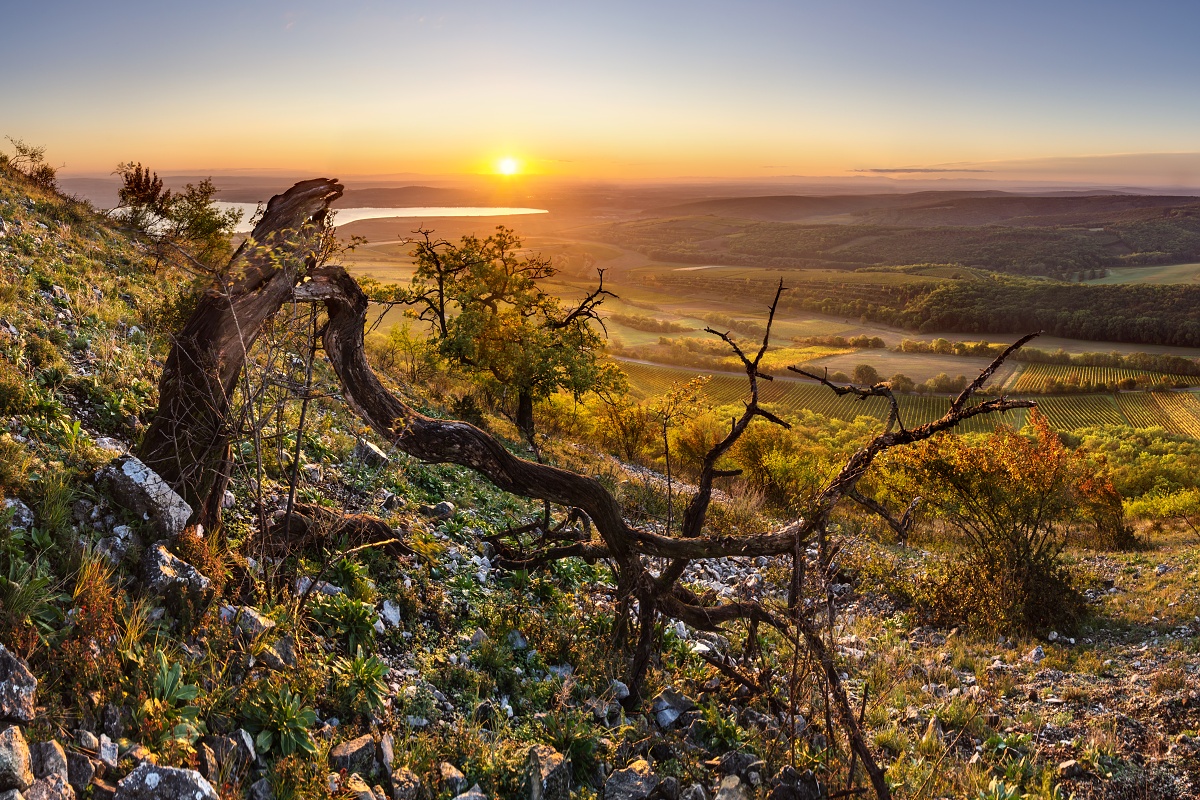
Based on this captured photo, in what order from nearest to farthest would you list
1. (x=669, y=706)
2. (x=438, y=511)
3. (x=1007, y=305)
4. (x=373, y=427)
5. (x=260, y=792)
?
(x=260, y=792)
(x=669, y=706)
(x=373, y=427)
(x=438, y=511)
(x=1007, y=305)

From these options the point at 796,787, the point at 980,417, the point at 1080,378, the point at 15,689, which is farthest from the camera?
the point at 1080,378

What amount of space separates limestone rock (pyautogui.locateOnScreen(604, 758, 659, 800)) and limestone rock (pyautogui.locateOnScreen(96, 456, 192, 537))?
11.9ft

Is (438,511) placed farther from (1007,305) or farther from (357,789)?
(1007,305)

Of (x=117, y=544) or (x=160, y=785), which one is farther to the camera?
(x=117, y=544)

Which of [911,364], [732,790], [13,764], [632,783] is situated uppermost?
[13,764]

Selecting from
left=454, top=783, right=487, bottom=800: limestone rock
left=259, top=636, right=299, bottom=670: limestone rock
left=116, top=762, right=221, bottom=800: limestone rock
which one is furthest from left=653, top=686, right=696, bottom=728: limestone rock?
left=116, top=762, right=221, bottom=800: limestone rock

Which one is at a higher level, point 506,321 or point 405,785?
point 506,321

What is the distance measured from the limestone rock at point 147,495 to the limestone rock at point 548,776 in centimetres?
310

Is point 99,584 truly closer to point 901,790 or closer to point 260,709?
point 260,709

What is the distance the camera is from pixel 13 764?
2.75 metres

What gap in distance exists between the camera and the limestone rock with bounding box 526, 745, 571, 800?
421cm

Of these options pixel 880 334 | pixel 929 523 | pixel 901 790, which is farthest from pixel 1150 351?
pixel 901 790

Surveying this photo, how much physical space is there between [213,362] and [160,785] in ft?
10.8

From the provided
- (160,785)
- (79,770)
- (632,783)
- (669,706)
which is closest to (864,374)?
(669,706)
